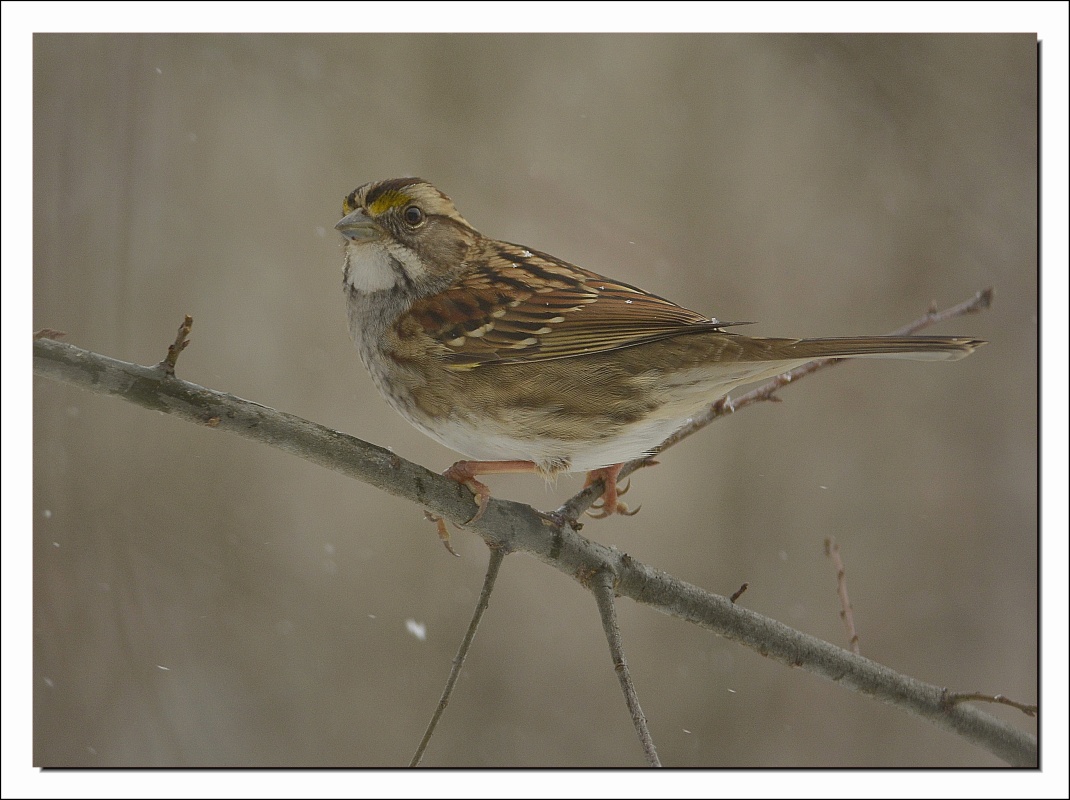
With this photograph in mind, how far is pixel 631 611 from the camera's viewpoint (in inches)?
212

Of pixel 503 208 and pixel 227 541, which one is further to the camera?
pixel 503 208

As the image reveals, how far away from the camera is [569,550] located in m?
2.83

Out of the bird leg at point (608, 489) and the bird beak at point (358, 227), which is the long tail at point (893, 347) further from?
the bird beak at point (358, 227)

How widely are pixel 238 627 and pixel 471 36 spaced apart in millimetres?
3359

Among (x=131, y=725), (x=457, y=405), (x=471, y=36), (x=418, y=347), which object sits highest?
(x=471, y=36)

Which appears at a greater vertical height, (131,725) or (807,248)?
(807,248)

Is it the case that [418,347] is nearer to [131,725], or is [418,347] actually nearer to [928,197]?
[131,725]

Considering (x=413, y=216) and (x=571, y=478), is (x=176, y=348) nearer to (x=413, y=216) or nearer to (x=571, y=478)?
(x=413, y=216)

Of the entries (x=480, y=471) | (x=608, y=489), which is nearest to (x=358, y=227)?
(x=480, y=471)

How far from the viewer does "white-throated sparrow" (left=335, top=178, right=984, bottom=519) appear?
301 cm

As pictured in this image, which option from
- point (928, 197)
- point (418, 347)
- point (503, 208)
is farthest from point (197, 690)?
point (928, 197)

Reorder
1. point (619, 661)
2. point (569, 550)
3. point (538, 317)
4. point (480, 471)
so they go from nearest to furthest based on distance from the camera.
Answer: point (619, 661), point (569, 550), point (480, 471), point (538, 317)

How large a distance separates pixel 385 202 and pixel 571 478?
180cm

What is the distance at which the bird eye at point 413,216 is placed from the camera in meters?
3.27
